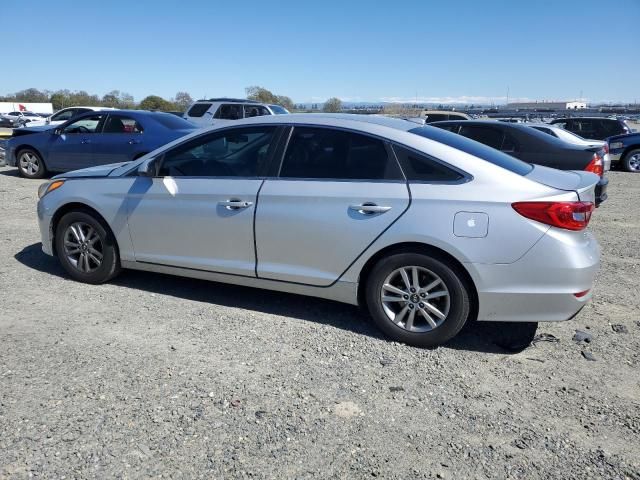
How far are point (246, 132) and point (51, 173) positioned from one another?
10.3m

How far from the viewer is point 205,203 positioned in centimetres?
455

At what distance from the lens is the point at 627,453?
2861 mm

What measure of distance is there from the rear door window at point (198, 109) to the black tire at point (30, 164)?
20.2 feet

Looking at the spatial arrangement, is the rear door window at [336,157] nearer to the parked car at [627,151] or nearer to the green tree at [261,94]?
the parked car at [627,151]

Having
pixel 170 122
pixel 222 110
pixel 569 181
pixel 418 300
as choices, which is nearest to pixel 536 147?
pixel 569 181

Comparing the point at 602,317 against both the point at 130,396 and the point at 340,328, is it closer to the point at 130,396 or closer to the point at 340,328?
the point at 340,328

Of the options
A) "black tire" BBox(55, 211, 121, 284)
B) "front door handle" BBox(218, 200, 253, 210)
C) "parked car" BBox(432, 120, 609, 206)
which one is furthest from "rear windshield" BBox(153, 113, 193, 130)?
"front door handle" BBox(218, 200, 253, 210)

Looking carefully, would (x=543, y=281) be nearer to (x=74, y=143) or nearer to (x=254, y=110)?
(x=74, y=143)

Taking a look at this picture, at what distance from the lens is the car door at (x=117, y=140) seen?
444 inches

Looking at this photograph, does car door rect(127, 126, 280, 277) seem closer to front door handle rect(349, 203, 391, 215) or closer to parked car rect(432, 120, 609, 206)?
front door handle rect(349, 203, 391, 215)

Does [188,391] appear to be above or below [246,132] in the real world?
below

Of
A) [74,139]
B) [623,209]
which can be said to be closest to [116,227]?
[74,139]

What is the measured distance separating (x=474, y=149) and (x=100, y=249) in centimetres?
344

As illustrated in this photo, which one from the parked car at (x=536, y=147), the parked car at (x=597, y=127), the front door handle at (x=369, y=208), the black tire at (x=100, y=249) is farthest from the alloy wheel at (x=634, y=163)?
the black tire at (x=100, y=249)
